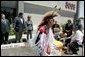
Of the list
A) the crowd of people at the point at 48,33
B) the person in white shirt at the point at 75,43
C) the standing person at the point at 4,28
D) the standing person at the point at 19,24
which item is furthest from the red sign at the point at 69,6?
the person in white shirt at the point at 75,43

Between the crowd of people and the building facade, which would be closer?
the crowd of people

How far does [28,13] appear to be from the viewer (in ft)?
70.0

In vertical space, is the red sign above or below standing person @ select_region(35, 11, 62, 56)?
below

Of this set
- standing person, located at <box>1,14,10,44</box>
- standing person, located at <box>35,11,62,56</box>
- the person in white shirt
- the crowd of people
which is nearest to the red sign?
the crowd of people

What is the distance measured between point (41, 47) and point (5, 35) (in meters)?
7.96

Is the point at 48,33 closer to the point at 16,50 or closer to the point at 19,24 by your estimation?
the point at 16,50

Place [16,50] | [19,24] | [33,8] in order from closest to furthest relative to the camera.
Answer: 1. [16,50]
2. [19,24]
3. [33,8]

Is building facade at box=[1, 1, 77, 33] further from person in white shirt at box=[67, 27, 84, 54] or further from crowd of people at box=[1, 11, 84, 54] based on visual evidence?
person in white shirt at box=[67, 27, 84, 54]

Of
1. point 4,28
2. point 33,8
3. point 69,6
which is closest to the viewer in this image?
point 4,28

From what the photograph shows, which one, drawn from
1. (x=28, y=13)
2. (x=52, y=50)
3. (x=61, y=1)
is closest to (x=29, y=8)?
(x=28, y=13)

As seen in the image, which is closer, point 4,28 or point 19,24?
point 4,28

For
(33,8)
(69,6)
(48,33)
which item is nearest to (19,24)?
(48,33)

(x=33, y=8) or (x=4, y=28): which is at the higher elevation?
(x=4, y=28)

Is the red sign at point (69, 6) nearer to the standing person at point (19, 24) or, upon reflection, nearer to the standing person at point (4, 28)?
the standing person at point (19, 24)
